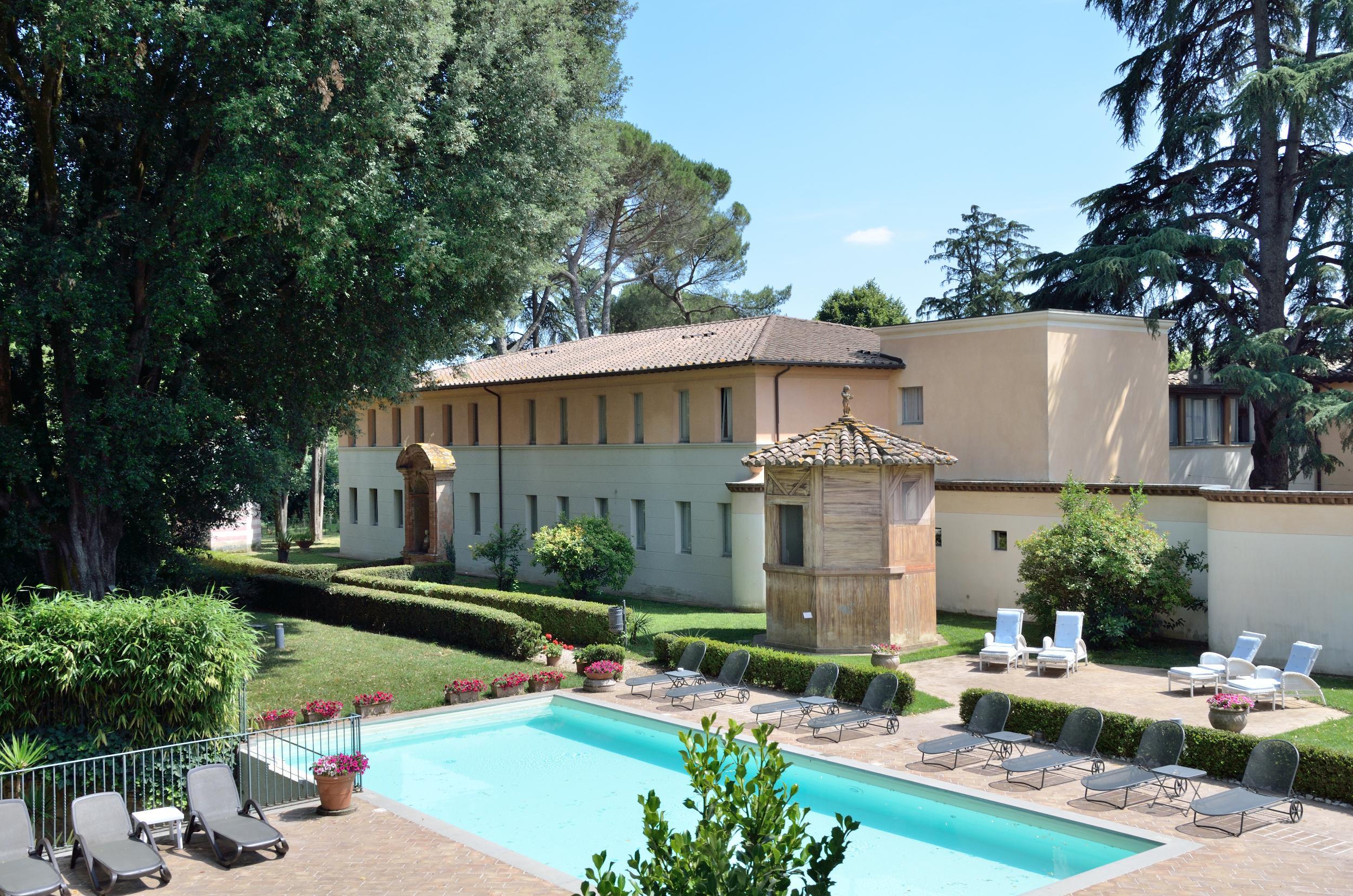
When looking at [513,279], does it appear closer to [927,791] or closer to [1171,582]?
[927,791]

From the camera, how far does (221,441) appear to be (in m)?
20.0

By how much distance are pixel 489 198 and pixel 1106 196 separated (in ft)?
71.9

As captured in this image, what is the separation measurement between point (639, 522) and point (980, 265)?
26048 mm

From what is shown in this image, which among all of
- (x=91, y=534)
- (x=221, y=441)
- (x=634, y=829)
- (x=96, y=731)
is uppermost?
(x=221, y=441)

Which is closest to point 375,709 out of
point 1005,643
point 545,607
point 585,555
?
point 545,607

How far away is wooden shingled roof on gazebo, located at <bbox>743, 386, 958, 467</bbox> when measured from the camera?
20.7m

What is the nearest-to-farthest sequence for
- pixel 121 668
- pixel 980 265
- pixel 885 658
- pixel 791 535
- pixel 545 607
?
pixel 121 668, pixel 885 658, pixel 791 535, pixel 545 607, pixel 980 265

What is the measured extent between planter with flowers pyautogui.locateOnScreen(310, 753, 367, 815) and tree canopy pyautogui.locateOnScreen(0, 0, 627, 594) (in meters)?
7.97

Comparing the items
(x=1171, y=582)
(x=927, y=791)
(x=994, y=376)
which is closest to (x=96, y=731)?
(x=927, y=791)

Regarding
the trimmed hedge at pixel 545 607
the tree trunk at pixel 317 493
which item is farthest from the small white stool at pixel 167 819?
the tree trunk at pixel 317 493

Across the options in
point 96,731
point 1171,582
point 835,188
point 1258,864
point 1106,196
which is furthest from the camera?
point 1106,196

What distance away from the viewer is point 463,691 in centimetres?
1875

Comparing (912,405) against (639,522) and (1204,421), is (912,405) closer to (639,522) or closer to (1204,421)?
(639,522)

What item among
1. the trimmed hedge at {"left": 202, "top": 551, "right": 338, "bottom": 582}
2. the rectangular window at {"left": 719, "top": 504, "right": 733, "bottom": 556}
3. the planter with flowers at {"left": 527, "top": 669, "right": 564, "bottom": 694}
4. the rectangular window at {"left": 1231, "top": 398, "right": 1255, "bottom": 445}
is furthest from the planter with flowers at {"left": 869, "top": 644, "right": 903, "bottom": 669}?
the rectangular window at {"left": 1231, "top": 398, "right": 1255, "bottom": 445}
